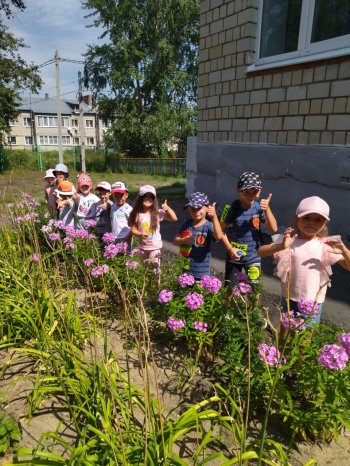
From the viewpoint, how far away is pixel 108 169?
A: 2714 cm

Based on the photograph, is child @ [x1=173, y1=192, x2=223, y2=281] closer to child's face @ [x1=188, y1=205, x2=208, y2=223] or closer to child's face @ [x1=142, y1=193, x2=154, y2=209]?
Result: child's face @ [x1=188, y1=205, x2=208, y2=223]

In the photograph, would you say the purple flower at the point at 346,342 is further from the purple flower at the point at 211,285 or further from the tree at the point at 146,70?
the tree at the point at 146,70

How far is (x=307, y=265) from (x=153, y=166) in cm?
2289

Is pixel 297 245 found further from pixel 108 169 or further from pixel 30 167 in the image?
pixel 30 167

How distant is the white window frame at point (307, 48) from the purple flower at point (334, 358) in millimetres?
4652

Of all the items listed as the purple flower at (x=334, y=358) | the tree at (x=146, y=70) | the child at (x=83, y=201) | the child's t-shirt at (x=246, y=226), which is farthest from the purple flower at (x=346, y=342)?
the tree at (x=146, y=70)

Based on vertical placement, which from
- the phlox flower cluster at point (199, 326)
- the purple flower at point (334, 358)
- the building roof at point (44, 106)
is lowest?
the phlox flower cluster at point (199, 326)

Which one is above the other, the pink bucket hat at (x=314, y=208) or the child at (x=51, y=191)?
the pink bucket hat at (x=314, y=208)

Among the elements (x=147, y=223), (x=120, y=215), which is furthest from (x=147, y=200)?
(x=120, y=215)

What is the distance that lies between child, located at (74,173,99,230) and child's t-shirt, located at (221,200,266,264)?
209 centimetres

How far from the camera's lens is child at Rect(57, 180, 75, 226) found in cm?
495

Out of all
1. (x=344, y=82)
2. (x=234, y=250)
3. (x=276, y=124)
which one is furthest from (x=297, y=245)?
(x=276, y=124)

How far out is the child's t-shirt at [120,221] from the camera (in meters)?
4.07

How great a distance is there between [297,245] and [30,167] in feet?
93.8
